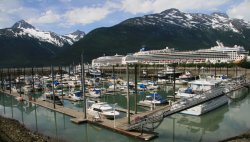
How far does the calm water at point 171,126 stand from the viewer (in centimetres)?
3496

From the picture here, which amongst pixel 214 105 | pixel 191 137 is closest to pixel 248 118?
pixel 214 105

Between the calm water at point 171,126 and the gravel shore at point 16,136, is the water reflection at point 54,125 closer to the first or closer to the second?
the calm water at point 171,126

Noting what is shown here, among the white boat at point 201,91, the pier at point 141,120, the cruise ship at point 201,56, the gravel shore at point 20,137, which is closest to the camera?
the gravel shore at point 20,137

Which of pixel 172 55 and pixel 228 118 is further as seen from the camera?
pixel 172 55

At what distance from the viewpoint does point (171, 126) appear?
3903 centimetres

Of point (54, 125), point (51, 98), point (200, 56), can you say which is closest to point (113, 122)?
point (54, 125)

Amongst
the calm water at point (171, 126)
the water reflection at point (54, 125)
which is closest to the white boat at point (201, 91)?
the calm water at point (171, 126)

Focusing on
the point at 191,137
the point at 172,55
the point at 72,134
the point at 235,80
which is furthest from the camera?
the point at 172,55

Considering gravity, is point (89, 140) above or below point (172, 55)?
below

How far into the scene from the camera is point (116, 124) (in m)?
36.1

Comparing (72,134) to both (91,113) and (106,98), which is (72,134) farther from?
(106,98)

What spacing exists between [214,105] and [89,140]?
76.5 ft

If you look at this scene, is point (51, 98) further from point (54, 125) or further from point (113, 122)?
point (113, 122)

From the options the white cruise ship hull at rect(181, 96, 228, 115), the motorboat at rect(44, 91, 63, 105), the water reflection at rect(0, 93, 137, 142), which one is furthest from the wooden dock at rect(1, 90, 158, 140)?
the white cruise ship hull at rect(181, 96, 228, 115)
